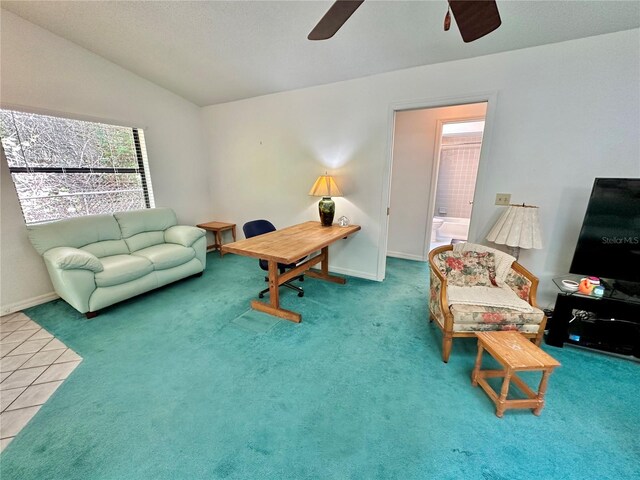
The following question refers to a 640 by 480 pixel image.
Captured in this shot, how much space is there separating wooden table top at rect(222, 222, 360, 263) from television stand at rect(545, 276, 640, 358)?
78.9 inches

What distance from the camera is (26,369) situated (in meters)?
1.94

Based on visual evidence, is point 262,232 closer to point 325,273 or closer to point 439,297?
point 325,273

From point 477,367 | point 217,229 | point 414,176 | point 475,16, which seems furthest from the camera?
point 217,229

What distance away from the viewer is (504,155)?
8.25 feet

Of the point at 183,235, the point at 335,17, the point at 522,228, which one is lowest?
the point at 183,235

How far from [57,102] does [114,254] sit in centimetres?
175

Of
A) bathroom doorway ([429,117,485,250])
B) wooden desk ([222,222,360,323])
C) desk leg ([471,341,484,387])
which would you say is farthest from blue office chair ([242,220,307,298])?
bathroom doorway ([429,117,485,250])

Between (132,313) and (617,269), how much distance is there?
4329 millimetres

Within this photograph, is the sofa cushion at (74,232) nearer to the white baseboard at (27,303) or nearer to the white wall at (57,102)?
the white wall at (57,102)

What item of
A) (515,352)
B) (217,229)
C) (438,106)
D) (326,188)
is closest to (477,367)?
(515,352)

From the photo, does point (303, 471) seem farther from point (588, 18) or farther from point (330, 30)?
point (588, 18)

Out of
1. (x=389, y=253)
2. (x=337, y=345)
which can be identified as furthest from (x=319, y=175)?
(x=337, y=345)

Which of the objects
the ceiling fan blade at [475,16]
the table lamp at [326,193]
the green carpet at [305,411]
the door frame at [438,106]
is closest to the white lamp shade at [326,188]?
the table lamp at [326,193]

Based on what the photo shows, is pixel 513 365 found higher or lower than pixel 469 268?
lower
